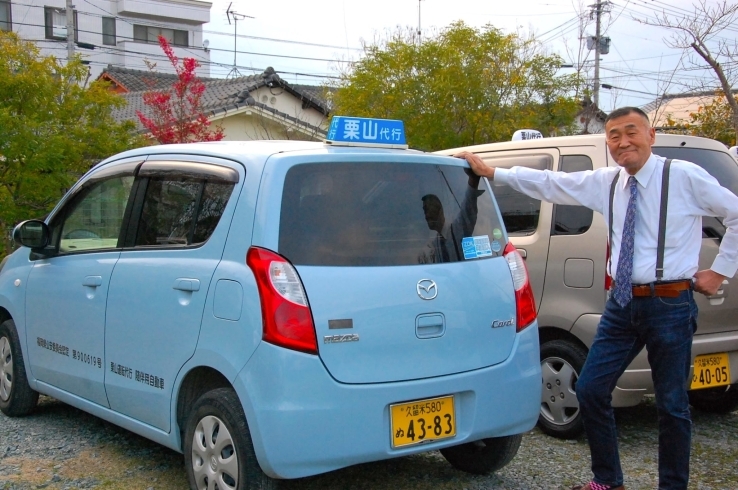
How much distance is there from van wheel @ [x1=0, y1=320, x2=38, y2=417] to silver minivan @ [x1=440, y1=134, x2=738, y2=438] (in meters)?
3.35

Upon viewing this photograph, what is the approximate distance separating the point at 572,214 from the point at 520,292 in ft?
4.08

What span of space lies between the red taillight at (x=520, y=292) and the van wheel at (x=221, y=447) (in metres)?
1.36

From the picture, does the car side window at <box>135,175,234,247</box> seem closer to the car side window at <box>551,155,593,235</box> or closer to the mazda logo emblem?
the mazda logo emblem

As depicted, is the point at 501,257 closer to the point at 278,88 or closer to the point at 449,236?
the point at 449,236

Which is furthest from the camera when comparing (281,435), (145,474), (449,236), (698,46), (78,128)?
(78,128)

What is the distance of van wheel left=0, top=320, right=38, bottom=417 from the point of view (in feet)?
17.0

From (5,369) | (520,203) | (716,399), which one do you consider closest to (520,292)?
(520,203)

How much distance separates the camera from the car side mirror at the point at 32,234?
4801mm

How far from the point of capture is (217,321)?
3.37 metres

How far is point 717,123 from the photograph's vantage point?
39.9 feet

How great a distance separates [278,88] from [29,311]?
1720cm

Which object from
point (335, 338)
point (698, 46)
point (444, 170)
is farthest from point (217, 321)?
point (698, 46)

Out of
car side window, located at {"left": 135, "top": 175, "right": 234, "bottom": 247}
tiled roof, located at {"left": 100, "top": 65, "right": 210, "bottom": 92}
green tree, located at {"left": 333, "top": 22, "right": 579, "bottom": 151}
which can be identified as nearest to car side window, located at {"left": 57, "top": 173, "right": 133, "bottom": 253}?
car side window, located at {"left": 135, "top": 175, "right": 234, "bottom": 247}

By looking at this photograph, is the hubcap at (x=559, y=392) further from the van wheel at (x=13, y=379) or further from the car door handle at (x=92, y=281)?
the van wheel at (x=13, y=379)
